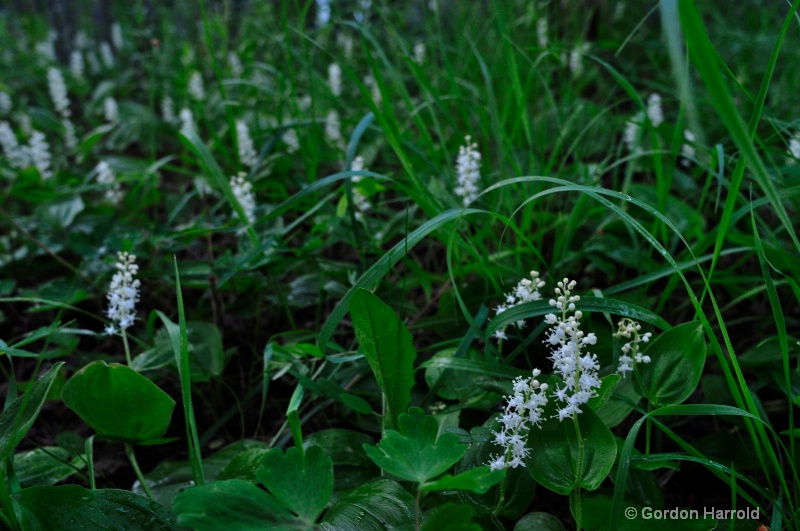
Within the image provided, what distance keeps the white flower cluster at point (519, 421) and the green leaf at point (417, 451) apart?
0.10 metres

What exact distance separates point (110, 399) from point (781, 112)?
8.33 ft

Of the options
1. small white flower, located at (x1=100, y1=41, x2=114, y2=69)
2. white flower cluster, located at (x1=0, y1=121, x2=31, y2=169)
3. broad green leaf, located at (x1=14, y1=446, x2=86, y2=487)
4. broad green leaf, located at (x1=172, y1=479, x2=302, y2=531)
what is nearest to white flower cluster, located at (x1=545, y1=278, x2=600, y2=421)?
broad green leaf, located at (x1=172, y1=479, x2=302, y2=531)

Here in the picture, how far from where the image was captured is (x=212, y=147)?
9.15ft

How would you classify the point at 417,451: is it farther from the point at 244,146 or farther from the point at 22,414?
the point at 244,146

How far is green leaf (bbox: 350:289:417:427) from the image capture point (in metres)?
1.06

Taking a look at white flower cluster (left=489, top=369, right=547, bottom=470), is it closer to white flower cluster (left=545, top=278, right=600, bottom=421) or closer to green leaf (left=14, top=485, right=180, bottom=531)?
white flower cluster (left=545, top=278, right=600, bottom=421)

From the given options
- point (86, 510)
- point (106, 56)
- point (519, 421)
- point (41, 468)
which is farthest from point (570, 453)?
point (106, 56)

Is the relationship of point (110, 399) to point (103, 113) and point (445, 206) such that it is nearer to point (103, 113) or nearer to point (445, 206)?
point (445, 206)

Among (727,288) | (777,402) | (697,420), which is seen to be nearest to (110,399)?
(697,420)

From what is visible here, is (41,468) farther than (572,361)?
Yes

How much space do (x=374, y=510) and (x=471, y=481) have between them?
10.0 inches

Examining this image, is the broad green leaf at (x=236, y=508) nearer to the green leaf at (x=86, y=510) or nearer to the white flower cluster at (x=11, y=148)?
the green leaf at (x=86, y=510)

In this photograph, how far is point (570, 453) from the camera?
3.09 ft

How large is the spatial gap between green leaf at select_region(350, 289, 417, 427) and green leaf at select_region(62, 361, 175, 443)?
0.37m
